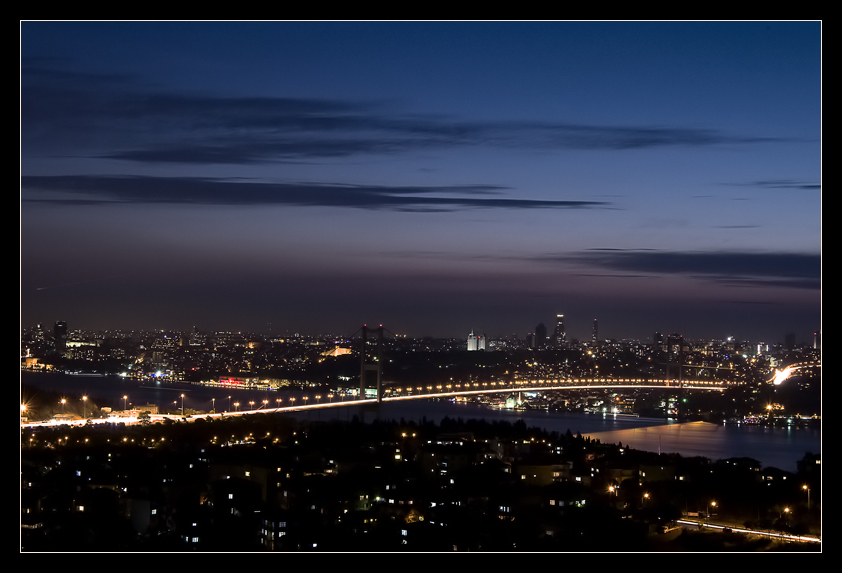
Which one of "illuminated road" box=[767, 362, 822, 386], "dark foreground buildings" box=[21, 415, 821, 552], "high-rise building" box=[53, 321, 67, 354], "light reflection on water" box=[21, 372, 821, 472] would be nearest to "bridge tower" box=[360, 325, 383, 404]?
"light reflection on water" box=[21, 372, 821, 472]

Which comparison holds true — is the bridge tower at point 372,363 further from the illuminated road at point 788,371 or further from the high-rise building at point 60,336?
the illuminated road at point 788,371

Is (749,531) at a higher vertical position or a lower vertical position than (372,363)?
lower

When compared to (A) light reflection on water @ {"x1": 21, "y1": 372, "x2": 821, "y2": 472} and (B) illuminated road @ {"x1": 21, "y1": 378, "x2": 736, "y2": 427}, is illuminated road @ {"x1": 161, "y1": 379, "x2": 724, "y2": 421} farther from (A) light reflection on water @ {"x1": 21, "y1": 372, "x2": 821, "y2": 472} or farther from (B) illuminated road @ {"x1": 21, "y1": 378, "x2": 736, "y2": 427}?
(A) light reflection on water @ {"x1": 21, "y1": 372, "x2": 821, "y2": 472}

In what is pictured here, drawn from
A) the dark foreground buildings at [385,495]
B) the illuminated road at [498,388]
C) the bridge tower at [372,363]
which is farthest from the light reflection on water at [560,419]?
the dark foreground buildings at [385,495]

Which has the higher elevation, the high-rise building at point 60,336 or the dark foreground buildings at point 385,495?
the high-rise building at point 60,336

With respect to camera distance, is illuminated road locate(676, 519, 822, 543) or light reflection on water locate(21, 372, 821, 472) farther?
light reflection on water locate(21, 372, 821, 472)

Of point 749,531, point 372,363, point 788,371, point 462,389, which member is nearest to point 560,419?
point 462,389

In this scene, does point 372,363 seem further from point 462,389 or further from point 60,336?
point 60,336

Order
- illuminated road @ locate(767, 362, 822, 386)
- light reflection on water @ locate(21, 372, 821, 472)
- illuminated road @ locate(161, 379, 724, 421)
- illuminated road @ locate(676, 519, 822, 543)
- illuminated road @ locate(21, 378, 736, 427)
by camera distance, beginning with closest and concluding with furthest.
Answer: illuminated road @ locate(676, 519, 822, 543) → light reflection on water @ locate(21, 372, 821, 472) → illuminated road @ locate(21, 378, 736, 427) → illuminated road @ locate(161, 379, 724, 421) → illuminated road @ locate(767, 362, 822, 386)

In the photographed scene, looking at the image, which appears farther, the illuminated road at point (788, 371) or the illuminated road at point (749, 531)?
the illuminated road at point (788, 371)

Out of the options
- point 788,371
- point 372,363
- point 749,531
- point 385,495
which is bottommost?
point 749,531
